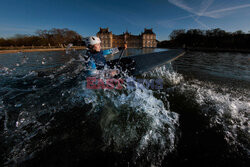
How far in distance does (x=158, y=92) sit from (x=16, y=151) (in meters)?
4.64

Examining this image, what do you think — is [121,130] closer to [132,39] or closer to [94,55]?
[94,55]

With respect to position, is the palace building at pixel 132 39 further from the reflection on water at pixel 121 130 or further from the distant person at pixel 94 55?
the reflection on water at pixel 121 130

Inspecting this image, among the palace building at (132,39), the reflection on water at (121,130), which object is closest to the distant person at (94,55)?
the reflection on water at (121,130)

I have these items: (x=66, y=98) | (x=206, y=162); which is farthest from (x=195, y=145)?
(x=66, y=98)

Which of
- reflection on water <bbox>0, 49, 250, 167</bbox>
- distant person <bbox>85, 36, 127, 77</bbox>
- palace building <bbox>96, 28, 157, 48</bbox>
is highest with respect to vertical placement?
palace building <bbox>96, 28, 157, 48</bbox>

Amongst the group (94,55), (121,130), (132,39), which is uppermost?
(132,39)

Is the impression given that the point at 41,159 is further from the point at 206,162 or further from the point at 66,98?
the point at 206,162

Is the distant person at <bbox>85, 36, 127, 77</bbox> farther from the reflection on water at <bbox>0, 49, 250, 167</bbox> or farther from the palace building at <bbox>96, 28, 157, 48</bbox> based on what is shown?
the palace building at <bbox>96, 28, 157, 48</bbox>

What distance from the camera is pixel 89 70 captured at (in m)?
3.73

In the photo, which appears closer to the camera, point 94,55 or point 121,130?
point 121,130

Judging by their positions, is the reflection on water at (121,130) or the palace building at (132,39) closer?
the reflection on water at (121,130)

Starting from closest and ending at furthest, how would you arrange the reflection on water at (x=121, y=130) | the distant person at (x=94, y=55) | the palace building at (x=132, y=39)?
the reflection on water at (x=121, y=130) < the distant person at (x=94, y=55) < the palace building at (x=132, y=39)

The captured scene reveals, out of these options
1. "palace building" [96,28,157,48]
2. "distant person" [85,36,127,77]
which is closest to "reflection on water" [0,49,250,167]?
"distant person" [85,36,127,77]

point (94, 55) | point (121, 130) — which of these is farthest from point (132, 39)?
point (121, 130)
